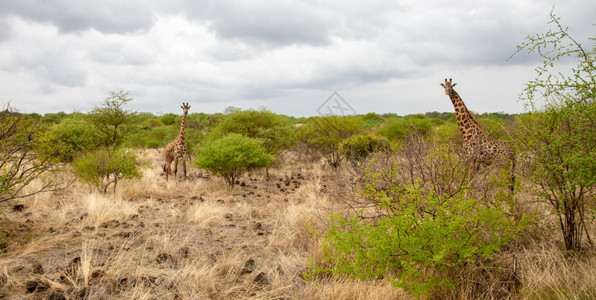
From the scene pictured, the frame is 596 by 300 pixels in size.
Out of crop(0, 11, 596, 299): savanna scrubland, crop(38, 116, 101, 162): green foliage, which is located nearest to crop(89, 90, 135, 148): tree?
crop(38, 116, 101, 162): green foliage

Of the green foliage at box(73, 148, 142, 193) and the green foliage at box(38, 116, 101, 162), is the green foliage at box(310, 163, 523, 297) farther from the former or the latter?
the green foliage at box(38, 116, 101, 162)

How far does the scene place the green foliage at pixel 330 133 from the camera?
17.0 m

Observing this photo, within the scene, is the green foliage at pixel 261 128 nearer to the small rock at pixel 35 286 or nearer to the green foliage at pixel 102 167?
the green foliage at pixel 102 167

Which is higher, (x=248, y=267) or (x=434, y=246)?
(x=434, y=246)

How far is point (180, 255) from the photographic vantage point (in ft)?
18.2

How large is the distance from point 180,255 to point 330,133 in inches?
489

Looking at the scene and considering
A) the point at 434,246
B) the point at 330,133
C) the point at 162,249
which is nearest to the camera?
the point at 434,246

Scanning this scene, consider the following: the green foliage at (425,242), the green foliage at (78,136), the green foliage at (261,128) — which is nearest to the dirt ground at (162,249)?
the green foliage at (425,242)

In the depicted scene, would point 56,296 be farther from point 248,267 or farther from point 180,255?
point 248,267

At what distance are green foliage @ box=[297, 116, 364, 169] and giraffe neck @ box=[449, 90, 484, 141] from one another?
7.82m

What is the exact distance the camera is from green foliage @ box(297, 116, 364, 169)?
16992 mm

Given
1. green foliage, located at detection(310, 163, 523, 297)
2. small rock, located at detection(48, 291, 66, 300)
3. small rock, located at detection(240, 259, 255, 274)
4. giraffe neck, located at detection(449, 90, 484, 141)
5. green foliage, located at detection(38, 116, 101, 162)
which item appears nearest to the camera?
green foliage, located at detection(310, 163, 523, 297)

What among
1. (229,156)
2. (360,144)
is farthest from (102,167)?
(360,144)

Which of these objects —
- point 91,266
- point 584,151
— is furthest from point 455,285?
point 91,266
